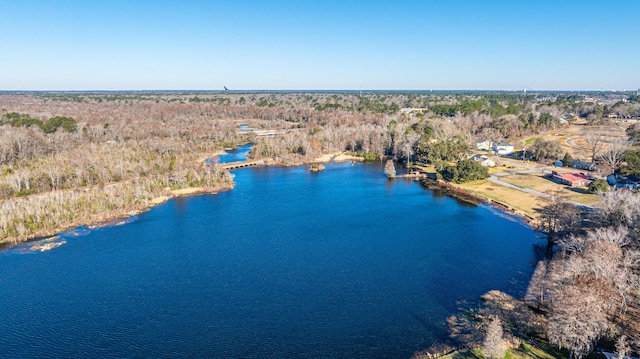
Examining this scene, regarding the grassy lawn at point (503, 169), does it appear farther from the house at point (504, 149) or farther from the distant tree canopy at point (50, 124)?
the distant tree canopy at point (50, 124)

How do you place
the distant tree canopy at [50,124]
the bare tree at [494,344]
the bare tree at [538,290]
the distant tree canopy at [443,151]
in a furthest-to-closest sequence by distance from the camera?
1. the distant tree canopy at [50,124]
2. the distant tree canopy at [443,151]
3. the bare tree at [538,290]
4. the bare tree at [494,344]

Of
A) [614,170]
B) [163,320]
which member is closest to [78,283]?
[163,320]

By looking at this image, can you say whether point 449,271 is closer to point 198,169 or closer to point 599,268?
point 599,268

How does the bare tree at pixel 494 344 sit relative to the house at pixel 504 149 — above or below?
below

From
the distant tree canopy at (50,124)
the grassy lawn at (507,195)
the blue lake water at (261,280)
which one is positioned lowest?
the blue lake water at (261,280)

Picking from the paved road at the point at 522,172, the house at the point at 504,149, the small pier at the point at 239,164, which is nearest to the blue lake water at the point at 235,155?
the small pier at the point at 239,164

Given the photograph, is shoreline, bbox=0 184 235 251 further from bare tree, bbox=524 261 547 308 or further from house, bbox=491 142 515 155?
house, bbox=491 142 515 155
